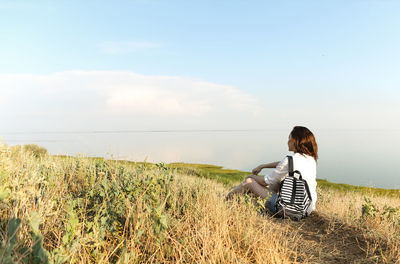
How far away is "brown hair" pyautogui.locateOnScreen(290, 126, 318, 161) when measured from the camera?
592 centimetres

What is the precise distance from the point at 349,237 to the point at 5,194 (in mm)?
4987

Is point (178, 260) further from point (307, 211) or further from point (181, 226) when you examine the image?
point (307, 211)

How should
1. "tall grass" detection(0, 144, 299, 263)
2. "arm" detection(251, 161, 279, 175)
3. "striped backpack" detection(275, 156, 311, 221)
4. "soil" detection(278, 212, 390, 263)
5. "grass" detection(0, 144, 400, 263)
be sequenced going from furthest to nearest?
1. "arm" detection(251, 161, 279, 175)
2. "striped backpack" detection(275, 156, 311, 221)
3. "soil" detection(278, 212, 390, 263)
4. "grass" detection(0, 144, 400, 263)
5. "tall grass" detection(0, 144, 299, 263)

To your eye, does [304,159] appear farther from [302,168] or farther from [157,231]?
[157,231]

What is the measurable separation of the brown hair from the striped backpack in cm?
52

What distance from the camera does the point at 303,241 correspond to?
14.7 ft

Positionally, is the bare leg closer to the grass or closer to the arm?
the arm

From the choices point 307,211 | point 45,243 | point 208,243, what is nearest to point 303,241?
point 307,211

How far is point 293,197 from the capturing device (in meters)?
5.50

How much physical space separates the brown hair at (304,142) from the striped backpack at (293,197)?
1.70 feet

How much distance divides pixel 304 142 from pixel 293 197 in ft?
3.84

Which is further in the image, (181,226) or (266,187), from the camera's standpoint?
(266,187)

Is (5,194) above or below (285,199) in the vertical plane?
above

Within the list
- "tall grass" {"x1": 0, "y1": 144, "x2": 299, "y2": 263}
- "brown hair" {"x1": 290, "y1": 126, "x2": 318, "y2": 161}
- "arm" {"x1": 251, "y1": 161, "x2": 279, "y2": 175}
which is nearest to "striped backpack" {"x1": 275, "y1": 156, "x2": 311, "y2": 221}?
"brown hair" {"x1": 290, "y1": 126, "x2": 318, "y2": 161}
